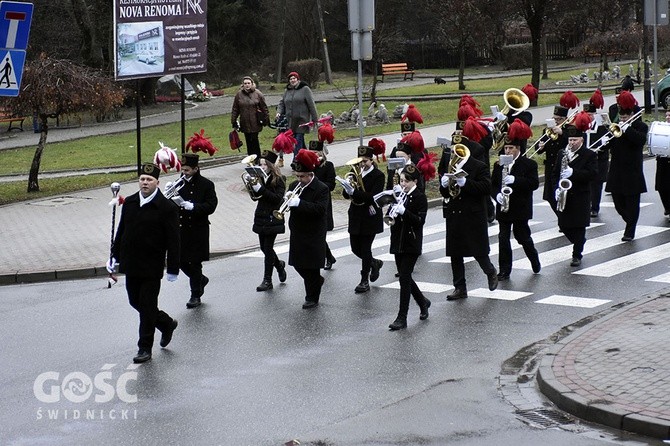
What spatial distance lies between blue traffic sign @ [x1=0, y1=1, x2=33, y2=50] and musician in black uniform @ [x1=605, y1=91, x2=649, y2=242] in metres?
8.88

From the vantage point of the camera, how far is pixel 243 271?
15.1 metres

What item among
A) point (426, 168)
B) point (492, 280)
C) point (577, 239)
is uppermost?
point (426, 168)

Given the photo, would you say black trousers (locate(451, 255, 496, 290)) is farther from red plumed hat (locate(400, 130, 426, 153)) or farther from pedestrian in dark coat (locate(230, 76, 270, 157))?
pedestrian in dark coat (locate(230, 76, 270, 157))

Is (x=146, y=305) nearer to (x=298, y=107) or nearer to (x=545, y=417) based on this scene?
(x=545, y=417)

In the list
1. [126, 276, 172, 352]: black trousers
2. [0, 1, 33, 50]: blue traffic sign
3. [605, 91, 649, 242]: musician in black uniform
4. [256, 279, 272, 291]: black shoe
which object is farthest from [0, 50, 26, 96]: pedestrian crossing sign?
[605, 91, 649, 242]: musician in black uniform

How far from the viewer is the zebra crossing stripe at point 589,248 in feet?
49.0

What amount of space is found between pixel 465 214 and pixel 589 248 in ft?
10.2

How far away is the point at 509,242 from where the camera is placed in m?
14.0

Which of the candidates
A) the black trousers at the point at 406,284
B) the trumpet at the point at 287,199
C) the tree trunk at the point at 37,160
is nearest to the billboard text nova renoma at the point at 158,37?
the tree trunk at the point at 37,160

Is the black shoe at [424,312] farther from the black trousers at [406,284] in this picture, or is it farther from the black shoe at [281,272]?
the black shoe at [281,272]

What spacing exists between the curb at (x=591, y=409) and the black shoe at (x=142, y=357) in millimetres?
3566

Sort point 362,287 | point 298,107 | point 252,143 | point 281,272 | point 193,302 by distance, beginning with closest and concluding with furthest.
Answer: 1. point 193,302
2. point 362,287
3. point 281,272
4. point 298,107
5. point 252,143

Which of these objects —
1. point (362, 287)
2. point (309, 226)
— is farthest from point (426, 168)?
point (309, 226)

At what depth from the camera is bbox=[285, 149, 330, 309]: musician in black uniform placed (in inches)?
501
